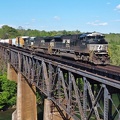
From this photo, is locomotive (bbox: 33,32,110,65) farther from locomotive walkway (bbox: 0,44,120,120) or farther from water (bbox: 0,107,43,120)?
water (bbox: 0,107,43,120)

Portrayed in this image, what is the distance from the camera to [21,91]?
135 ft

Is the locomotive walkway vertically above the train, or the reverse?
the train

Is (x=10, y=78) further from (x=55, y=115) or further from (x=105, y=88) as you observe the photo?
(x=105, y=88)

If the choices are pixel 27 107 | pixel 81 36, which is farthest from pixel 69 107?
pixel 27 107

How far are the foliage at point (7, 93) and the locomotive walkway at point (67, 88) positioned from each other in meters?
3.60

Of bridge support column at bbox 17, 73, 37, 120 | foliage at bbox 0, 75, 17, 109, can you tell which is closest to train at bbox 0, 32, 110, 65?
bridge support column at bbox 17, 73, 37, 120

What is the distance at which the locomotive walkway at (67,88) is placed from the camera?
1476 cm

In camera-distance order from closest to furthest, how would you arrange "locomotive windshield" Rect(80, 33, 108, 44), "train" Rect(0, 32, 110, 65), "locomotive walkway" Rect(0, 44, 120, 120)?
"locomotive walkway" Rect(0, 44, 120, 120), "train" Rect(0, 32, 110, 65), "locomotive windshield" Rect(80, 33, 108, 44)

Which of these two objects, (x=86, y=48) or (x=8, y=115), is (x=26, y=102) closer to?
(x=8, y=115)

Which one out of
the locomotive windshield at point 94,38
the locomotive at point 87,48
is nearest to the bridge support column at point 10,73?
the locomotive at point 87,48

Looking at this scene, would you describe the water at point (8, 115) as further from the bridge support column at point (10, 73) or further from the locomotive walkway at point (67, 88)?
the locomotive walkway at point (67, 88)

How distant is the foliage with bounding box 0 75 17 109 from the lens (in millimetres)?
54469

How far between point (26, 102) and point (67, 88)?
19784 millimetres

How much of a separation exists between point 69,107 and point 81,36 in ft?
42.3
